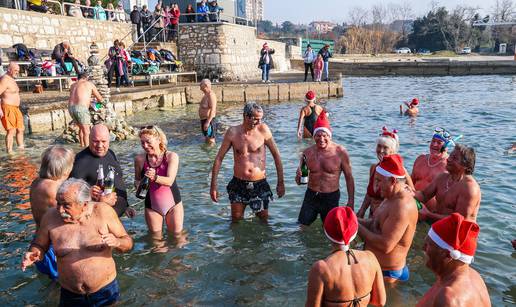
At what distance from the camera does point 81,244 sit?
3359mm

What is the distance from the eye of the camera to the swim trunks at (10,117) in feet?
30.2

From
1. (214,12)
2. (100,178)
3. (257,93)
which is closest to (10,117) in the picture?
(100,178)

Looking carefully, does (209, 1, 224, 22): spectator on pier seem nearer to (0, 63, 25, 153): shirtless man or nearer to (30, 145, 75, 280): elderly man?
(0, 63, 25, 153): shirtless man

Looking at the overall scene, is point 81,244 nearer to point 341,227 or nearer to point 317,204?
point 341,227

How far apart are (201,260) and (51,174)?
6.78 ft

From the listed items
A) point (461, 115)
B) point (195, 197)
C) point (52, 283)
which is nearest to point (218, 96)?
point (461, 115)

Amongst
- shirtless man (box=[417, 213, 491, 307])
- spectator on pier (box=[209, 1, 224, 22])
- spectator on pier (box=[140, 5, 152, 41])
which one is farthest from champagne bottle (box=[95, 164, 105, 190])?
spectator on pier (box=[140, 5, 152, 41])

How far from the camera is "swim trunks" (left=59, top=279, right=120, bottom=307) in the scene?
3455 millimetres

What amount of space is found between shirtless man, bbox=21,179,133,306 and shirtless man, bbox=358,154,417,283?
6.67ft

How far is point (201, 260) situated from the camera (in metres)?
5.23

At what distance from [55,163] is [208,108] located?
6.60 metres

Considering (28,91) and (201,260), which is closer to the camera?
(201,260)

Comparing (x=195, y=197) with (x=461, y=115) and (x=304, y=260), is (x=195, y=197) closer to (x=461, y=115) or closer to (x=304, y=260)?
(x=304, y=260)

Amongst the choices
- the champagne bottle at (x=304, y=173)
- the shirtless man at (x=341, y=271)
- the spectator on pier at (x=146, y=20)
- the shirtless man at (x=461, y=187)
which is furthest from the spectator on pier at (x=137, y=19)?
the shirtless man at (x=341, y=271)
